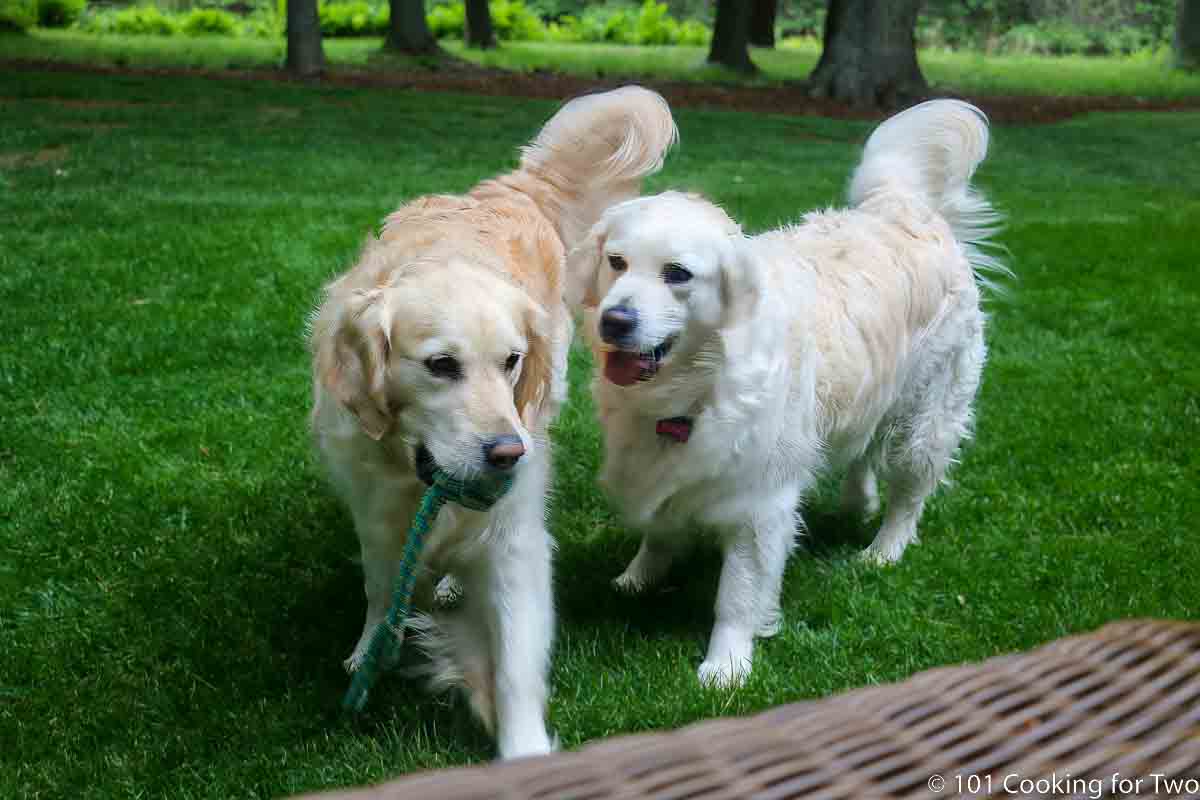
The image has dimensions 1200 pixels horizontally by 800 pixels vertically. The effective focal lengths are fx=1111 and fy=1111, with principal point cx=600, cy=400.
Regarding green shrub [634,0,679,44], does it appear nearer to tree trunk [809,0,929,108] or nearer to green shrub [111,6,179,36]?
green shrub [111,6,179,36]

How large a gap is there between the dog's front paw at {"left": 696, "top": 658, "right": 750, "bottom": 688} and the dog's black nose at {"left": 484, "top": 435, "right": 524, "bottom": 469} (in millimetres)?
1060

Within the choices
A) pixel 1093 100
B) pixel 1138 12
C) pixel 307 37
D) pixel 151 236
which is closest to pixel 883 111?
pixel 1093 100

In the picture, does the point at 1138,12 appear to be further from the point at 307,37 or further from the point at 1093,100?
the point at 307,37

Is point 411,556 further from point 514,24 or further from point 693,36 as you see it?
point 693,36

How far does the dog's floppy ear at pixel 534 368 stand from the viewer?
2650 mm

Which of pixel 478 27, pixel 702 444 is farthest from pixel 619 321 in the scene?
pixel 478 27

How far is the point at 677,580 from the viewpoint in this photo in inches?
152

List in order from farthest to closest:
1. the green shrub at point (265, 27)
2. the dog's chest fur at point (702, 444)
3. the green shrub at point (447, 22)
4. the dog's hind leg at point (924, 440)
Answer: the green shrub at point (447, 22)
the green shrub at point (265, 27)
the dog's hind leg at point (924, 440)
the dog's chest fur at point (702, 444)

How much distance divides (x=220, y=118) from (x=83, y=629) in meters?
10.5

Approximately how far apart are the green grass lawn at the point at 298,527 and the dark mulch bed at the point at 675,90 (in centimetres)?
1010

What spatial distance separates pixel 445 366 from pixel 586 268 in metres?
0.82

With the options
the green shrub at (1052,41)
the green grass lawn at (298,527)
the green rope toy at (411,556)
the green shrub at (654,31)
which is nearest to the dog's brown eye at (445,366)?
the green rope toy at (411,556)

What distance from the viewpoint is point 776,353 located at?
314cm

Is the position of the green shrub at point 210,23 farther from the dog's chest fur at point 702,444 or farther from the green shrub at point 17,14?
the dog's chest fur at point 702,444
